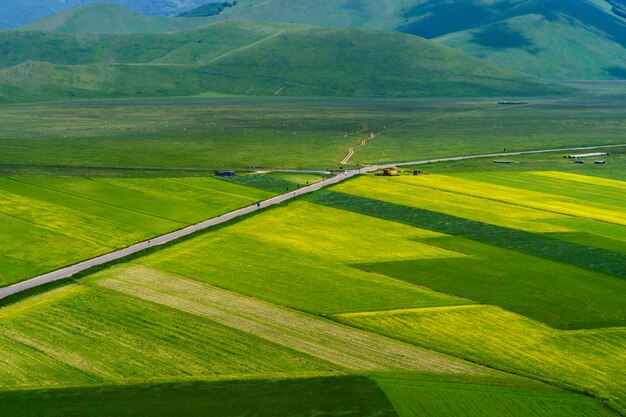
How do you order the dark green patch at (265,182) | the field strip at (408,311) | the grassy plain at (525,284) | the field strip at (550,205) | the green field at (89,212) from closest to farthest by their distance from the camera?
1. the field strip at (408,311)
2. the grassy plain at (525,284)
3. the green field at (89,212)
4. the field strip at (550,205)
5. the dark green patch at (265,182)

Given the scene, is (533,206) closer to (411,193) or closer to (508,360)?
(411,193)

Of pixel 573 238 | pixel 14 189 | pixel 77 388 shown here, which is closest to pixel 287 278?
pixel 77 388

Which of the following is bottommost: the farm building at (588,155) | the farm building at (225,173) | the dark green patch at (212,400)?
the dark green patch at (212,400)

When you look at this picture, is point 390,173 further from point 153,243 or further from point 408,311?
point 408,311

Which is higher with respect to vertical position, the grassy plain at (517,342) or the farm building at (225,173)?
the farm building at (225,173)

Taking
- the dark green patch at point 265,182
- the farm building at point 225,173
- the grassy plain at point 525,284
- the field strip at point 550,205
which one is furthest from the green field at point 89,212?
the grassy plain at point 525,284

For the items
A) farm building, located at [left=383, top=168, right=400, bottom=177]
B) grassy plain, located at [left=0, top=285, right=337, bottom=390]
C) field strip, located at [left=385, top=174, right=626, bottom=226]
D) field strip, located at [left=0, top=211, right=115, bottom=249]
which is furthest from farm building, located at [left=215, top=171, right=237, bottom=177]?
grassy plain, located at [left=0, top=285, right=337, bottom=390]

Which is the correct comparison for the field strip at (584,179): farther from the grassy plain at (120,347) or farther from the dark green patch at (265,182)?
the grassy plain at (120,347)
